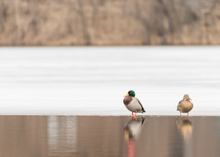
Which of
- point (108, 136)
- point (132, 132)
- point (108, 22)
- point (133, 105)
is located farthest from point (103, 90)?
point (108, 22)

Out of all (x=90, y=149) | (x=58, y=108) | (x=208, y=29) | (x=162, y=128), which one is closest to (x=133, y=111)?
(x=162, y=128)

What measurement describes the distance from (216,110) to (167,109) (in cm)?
101

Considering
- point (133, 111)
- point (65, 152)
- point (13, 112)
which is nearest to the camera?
point (65, 152)

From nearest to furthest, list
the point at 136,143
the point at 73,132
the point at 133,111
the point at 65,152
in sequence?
1. the point at 65,152
2. the point at 136,143
3. the point at 73,132
4. the point at 133,111

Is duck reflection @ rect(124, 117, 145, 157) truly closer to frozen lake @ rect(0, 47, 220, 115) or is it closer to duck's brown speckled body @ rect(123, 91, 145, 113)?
duck's brown speckled body @ rect(123, 91, 145, 113)

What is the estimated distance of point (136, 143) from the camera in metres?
11.4

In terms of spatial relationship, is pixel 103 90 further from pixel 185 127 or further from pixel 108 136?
pixel 108 136

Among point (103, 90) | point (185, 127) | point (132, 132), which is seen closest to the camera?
point (132, 132)

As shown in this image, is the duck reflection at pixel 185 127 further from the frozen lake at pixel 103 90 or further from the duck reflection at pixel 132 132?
the frozen lake at pixel 103 90

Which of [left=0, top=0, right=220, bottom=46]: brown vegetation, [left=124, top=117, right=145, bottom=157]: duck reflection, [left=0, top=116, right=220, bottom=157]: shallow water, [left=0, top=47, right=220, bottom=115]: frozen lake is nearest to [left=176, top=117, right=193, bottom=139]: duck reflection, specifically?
[left=0, top=116, right=220, bottom=157]: shallow water

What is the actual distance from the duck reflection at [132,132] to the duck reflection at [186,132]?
2.16 ft

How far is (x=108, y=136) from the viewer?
40.2ft

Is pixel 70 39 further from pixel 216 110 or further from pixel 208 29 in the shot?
pixel 216 110

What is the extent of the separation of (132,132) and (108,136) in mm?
613
